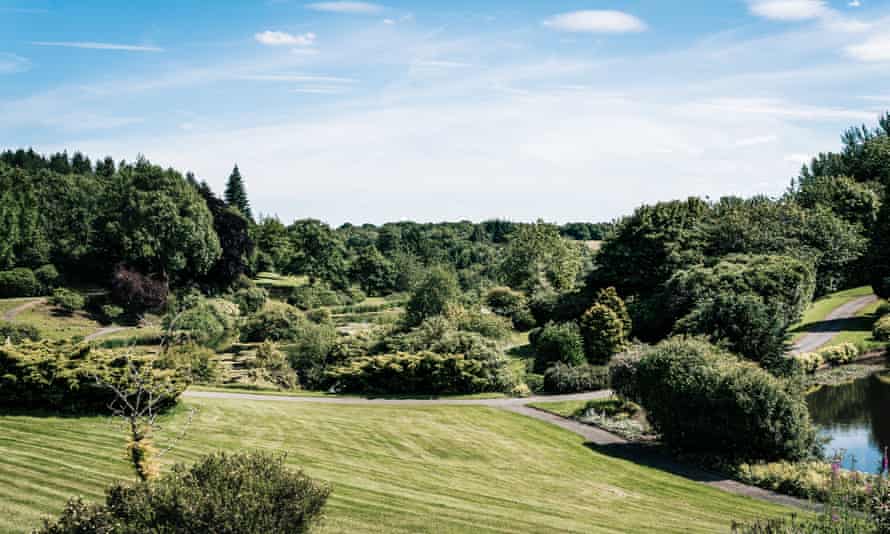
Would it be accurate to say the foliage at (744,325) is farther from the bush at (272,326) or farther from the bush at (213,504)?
the bush at (272,326)

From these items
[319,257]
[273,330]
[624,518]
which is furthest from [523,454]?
[319,257]

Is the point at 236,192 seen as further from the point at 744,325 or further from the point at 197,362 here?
the point at 744,325

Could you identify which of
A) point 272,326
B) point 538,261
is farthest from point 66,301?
point 538,261

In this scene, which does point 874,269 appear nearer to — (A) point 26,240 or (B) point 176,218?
(B) point 176,218

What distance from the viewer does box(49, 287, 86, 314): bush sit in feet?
168

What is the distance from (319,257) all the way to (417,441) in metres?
55.6

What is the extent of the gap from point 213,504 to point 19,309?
50.7m

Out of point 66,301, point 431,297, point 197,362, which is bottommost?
point 197,362

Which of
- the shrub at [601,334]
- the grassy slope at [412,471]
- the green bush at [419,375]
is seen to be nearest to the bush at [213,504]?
the grassy slope at [412,471]

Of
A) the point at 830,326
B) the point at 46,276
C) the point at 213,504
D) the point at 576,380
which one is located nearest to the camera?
the point at 213,504

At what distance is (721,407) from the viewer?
58.7 feet

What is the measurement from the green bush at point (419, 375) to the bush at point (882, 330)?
2490 centimetres

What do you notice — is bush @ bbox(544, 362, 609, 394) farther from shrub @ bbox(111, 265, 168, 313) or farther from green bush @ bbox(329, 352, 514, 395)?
shrub @ bbox(111, 265, 168, 313)

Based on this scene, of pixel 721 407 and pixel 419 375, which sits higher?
pixel 721 407
